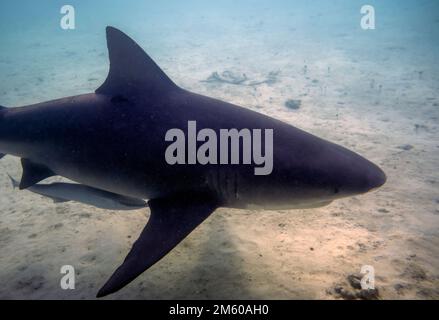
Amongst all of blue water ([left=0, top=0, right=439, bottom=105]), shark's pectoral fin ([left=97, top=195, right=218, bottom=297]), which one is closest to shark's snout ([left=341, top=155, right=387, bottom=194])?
shark's pectoral fin ([left=97, top=195, right=218, bottom=297])

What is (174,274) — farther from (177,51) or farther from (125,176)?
(177,51)

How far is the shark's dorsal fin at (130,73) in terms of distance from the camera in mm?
3592

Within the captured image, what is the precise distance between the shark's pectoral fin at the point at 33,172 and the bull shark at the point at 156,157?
0.05ft

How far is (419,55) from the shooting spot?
22344 millimetres

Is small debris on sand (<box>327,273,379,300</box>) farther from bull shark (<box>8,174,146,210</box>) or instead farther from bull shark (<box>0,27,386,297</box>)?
bull shark (<box>8,174,146,210</box>)

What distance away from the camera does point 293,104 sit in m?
12.9

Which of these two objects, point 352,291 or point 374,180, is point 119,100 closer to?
point 374,180

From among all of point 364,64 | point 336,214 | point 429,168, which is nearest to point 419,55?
point 364,64

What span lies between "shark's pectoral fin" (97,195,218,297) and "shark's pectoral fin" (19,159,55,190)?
Result: 177cm

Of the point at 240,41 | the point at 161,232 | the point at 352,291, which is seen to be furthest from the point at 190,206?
the point at 240,41

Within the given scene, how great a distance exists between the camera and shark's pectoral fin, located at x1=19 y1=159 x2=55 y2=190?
4.05 m

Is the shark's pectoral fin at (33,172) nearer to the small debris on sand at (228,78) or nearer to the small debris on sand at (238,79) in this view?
the small debris on sand at (238,79)

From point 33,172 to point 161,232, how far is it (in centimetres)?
238

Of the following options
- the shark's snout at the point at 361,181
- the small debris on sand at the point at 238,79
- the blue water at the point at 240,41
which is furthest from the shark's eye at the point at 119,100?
the blue water at the point at 240,41
